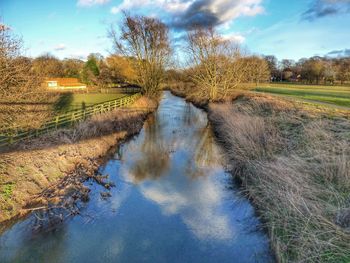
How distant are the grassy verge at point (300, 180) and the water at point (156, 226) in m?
0.58

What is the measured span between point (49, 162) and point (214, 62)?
2036 centimetres

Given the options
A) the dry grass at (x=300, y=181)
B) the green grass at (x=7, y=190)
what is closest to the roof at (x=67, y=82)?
the dry grass at (x=300, y=181)

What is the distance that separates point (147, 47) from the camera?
30.6 m

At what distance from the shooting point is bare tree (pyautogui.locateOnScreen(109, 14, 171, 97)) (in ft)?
97.2

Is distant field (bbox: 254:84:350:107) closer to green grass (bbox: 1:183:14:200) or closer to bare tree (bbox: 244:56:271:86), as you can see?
bare tree (bbox: 244:56:271:86)

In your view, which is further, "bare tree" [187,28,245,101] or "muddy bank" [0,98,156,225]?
"bare tree" [187,28,245,101]

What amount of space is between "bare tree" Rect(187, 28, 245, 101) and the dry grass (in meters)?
14.4

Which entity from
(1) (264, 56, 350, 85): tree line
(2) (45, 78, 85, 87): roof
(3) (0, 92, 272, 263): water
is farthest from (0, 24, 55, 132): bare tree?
(1) (264, 56, 350, 85): tree line

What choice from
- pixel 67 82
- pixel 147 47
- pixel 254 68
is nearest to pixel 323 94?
pixel 254 68

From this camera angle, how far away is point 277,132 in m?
10.8

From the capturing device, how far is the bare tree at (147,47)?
97.2ft

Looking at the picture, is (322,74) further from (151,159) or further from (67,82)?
(67,82)

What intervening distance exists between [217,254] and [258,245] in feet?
3.30

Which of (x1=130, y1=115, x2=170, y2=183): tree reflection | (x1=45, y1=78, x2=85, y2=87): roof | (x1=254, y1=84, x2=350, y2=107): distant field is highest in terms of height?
(x1=45, y1=78, x2=85, y2=87): roof
